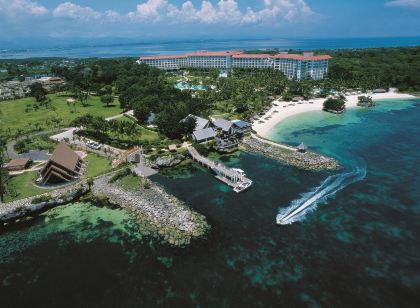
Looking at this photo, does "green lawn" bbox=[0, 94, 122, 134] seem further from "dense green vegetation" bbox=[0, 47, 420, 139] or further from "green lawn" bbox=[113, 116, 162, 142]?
"green lawn" bbox=[113, 116, 162, 142]

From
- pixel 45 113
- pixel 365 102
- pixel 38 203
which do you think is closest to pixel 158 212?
pixel 38 203

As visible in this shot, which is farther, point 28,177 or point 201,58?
point 201,58

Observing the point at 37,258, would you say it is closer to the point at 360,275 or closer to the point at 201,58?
the point at 360,275

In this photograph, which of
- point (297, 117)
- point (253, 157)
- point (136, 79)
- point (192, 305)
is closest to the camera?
point (192, 305)

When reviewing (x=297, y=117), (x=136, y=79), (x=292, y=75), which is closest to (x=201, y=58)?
(x=292, y=75)

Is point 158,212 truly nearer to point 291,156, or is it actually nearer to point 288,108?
point 291,156

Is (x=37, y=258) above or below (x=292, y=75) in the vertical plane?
below

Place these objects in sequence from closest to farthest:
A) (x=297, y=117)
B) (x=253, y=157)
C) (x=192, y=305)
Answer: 1. (x=192, y=305)
2. (x=253, y=157)
3. (x=297, y=117)

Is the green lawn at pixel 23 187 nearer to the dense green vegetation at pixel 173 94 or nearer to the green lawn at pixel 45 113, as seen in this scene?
the dense green vegetation at pixel 173 94
